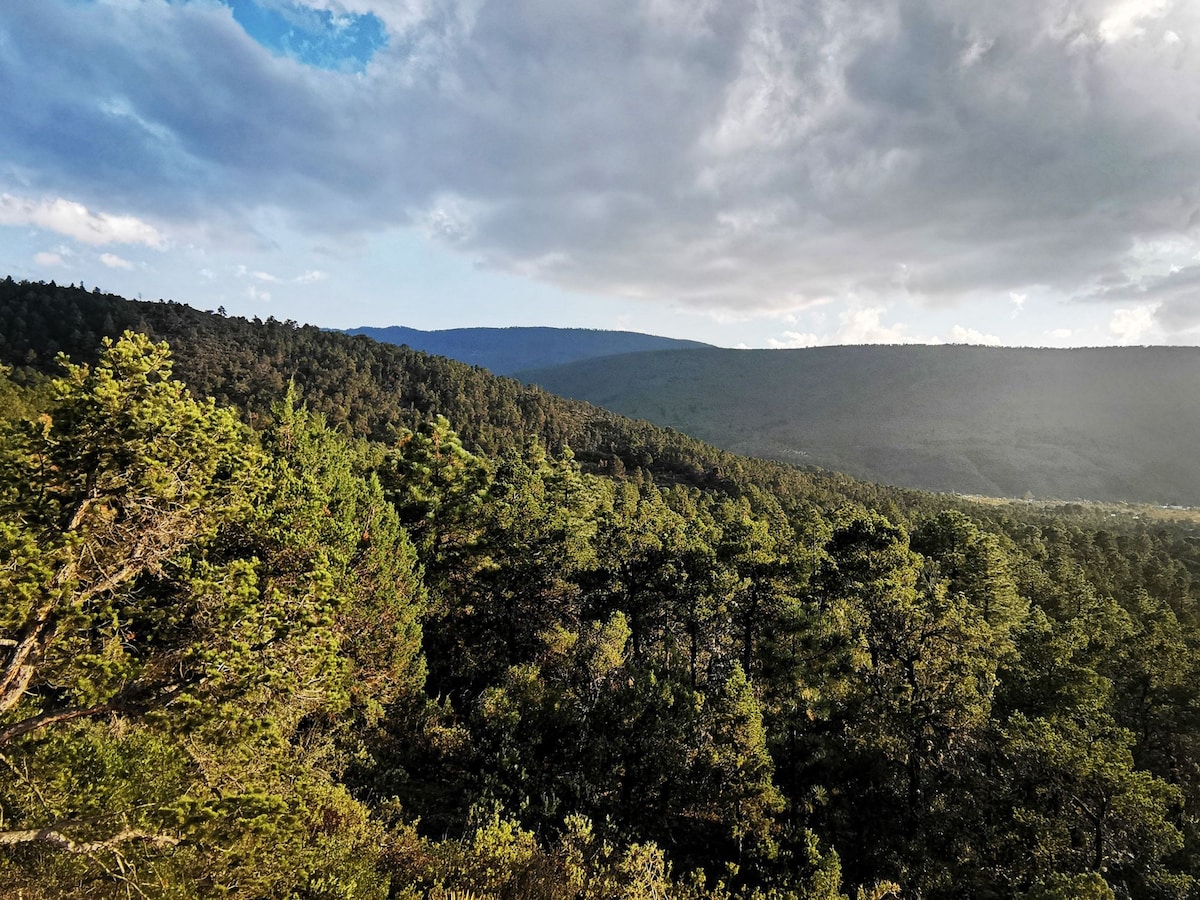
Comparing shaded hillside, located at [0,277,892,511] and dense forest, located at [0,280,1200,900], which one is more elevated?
shaded hillside, located at [0,277,892,511]

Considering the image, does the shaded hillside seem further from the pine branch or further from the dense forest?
the pine branch

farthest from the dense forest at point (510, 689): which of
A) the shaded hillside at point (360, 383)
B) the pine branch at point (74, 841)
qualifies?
the shaded hillside at point (360, 383)

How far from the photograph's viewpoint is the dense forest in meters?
9.32

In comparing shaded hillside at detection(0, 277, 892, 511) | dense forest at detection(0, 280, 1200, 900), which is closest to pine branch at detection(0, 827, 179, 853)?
dense forest at detection(0, 280, 1200, 900)

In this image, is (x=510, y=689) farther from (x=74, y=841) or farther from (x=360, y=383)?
(x=360, y=383)

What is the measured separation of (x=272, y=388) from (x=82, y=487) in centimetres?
12424

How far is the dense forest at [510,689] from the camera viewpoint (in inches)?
367

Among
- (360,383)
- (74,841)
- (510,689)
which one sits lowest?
(510,689)

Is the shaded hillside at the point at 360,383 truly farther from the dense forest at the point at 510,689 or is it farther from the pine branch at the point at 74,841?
the pine branch at the point at 74,841

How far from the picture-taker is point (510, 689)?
27.4 metres

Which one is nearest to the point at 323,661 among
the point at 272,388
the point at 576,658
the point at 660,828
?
the point at 660,828

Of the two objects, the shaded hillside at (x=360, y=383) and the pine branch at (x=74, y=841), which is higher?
A: the shaded hillside at (x=360, y=383)

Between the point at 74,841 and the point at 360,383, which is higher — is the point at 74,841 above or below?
below

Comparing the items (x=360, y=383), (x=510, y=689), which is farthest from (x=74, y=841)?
(x=360, y=383)
